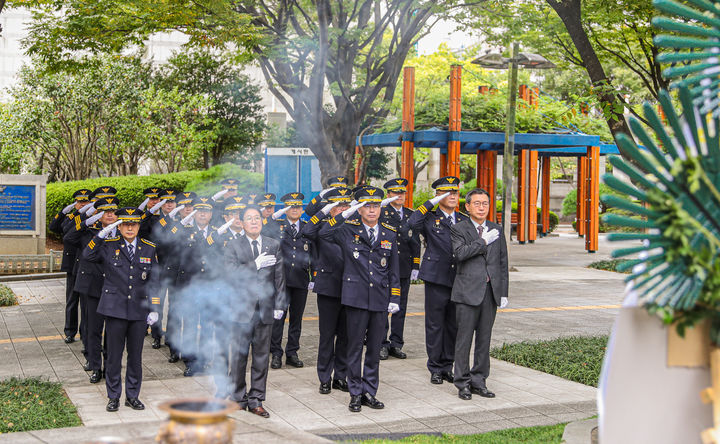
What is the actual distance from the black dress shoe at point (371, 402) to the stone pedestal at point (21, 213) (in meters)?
13.6

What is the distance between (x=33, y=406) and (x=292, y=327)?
130 inches

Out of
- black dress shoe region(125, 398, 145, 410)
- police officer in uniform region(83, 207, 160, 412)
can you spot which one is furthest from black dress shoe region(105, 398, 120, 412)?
black dress shoe region(125, 398, 145, 410)

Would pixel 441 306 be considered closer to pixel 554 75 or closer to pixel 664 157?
pixel 664 157

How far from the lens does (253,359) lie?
23.2 ft

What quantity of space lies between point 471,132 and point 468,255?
1329 cm

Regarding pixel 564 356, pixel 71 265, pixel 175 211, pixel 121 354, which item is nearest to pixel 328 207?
pixel 175 211

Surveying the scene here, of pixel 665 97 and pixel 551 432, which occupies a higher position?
pixel 665 97

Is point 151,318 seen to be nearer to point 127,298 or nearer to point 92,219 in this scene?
point 127,298

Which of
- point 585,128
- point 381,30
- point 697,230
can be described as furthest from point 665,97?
point 585,128

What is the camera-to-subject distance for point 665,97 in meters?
3.50

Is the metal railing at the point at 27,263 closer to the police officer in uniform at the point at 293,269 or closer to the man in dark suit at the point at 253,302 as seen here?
the police officer in uniform at the point at 293,269

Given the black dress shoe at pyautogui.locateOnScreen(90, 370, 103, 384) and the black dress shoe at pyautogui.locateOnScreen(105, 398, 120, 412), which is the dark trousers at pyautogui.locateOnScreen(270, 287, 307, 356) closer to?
the black dress shoe at pyautogui.locateOnScreen(90, 370, 103, 384)

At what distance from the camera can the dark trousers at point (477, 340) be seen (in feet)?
25.5

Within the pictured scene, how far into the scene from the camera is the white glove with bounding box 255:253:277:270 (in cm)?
725
